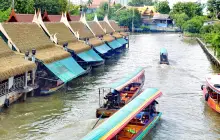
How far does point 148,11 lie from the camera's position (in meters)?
111

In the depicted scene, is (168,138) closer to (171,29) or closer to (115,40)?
(115,40)

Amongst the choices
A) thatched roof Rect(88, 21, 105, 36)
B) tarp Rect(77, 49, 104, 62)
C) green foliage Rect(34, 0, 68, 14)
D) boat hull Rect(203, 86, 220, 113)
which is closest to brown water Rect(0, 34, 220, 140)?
boat hull Rect(203, 86, 220, 113)

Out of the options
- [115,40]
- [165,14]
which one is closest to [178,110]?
[115,40]

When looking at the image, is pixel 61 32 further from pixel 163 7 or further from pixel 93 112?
pixel 163 7

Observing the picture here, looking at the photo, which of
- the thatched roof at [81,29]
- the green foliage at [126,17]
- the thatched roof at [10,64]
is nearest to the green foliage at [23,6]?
the thatched roof at [81,29]

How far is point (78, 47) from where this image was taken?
3344 centimetres

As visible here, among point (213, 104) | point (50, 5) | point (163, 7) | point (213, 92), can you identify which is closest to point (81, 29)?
point (50, 5)

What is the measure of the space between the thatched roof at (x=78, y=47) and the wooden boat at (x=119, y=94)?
6.61 m

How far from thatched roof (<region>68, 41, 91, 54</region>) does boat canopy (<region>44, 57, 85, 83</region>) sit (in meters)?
3.28

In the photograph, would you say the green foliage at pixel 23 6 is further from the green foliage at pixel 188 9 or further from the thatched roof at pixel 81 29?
the green foliage at pixel 188 9

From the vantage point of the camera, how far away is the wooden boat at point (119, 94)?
63.7 feet

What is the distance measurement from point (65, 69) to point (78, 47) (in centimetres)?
718

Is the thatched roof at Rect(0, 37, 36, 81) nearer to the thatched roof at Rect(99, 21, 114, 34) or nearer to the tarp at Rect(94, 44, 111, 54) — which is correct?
the tarp at Rect(94, 44, 111, 54)

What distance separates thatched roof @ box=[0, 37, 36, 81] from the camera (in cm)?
2015
